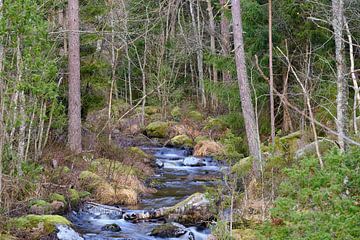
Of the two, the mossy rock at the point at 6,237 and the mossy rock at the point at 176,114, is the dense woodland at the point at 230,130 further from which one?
the mossy rock at the point at 176,114

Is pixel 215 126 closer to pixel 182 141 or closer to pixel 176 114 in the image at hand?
pixel 182 141

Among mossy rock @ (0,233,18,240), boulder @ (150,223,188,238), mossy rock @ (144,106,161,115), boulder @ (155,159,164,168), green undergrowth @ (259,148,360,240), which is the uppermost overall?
mossy rock @ (144,106,161,115)

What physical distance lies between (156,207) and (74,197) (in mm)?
1723

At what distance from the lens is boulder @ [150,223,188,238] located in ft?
28.1

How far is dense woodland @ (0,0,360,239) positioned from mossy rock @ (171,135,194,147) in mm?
63

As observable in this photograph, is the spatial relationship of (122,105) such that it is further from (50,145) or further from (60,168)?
(60,168)

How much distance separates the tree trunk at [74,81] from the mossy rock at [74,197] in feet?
10.6

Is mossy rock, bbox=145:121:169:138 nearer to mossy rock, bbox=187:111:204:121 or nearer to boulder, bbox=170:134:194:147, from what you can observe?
boulder, bbox=170:134:194:147

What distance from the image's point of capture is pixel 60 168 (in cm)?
1086

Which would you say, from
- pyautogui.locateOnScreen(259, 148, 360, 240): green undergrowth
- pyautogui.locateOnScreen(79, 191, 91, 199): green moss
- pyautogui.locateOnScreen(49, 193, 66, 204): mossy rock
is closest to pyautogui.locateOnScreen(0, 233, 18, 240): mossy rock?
pyautogui.locateOnScreen(49, 193, 66, 204): mossy rock

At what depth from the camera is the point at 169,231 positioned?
8617 mm

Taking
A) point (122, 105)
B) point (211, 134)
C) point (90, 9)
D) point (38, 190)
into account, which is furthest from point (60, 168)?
point (122, 105)

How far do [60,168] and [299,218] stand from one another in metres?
7.17

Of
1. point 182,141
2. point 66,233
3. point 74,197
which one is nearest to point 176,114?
point 182,141
